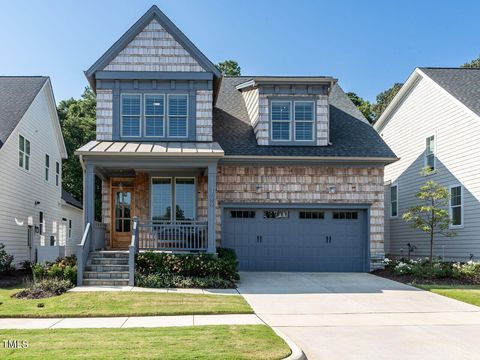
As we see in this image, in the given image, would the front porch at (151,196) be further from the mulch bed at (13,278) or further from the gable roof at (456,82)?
the gable roof at (456,82)

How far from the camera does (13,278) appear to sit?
1572 cm

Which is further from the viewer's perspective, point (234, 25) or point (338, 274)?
point (234, 25)

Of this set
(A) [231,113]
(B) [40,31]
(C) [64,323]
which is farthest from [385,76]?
(C) [64,323]

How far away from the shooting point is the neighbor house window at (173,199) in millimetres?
17391

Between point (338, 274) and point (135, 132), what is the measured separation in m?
8.35

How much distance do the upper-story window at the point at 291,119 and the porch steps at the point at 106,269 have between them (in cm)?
696

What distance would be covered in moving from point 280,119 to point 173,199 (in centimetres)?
475

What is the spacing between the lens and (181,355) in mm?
6371

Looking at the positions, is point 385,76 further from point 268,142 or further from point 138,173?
point 138,173

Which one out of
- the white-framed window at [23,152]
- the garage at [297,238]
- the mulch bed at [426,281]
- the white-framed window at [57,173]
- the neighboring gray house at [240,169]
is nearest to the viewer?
the mulch bed at [426,281]

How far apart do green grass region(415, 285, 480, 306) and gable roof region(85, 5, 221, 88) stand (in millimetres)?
9563

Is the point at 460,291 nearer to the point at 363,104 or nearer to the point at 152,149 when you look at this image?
the point at 152,149

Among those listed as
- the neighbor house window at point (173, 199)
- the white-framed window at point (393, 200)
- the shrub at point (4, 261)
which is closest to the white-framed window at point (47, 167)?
the shrub at point (4, 261)

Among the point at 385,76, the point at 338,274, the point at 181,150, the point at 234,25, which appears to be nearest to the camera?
the point at 181,150
